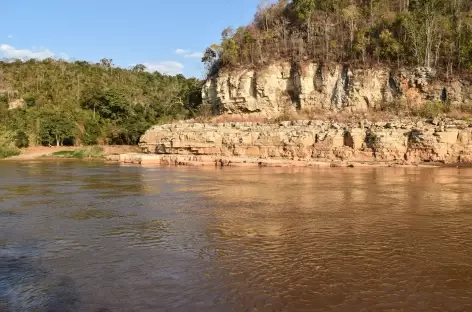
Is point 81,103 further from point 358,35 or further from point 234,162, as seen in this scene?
point 358,35

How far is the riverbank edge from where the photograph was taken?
90.5 feet

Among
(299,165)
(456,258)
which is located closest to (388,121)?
(299,165)

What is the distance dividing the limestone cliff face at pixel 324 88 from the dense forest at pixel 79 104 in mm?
11174

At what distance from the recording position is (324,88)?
37.9 meters

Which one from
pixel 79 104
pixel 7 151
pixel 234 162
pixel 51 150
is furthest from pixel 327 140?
pixel 79 104

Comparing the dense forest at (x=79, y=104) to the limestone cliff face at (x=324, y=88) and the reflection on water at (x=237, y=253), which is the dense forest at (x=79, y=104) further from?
the reflection on water at (x=237, y=253)

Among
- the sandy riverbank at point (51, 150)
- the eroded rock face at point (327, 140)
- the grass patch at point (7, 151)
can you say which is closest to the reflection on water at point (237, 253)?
the eroded rock face at point (327, 140)


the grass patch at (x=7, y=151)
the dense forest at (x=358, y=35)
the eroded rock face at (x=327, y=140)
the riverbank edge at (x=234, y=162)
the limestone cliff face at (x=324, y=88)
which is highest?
the dense forest at (x=358, y=35)

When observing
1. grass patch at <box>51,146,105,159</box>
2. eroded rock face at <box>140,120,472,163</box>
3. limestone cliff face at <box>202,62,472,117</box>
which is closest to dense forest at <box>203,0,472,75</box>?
limestone cliff face at <box>202,62,472,117</box>

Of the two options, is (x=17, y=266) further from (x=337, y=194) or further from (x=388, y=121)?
(x=388, y=121)

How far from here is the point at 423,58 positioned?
121ft

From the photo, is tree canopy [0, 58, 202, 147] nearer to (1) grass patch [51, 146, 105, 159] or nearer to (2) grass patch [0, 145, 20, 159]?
(2) grass patch [0, 145, 20, 159]

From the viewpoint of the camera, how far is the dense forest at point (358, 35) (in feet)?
120

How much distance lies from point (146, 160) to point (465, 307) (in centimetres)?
3010
